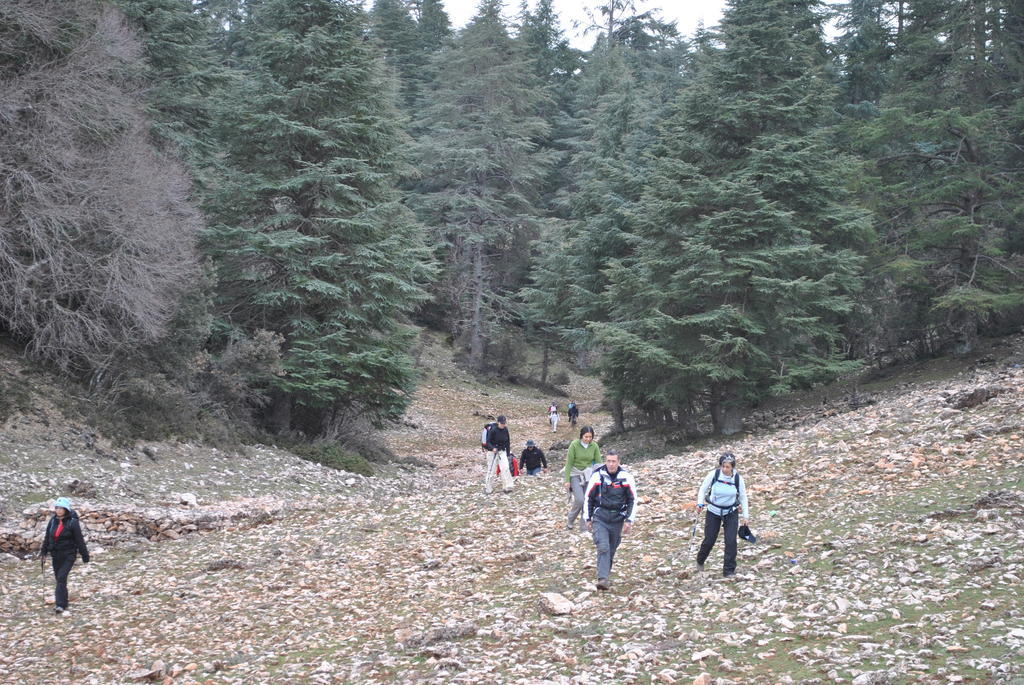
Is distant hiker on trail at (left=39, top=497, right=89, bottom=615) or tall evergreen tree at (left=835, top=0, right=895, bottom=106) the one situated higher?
tall evergreen tree at (left=835, top=0, right=895, bottom=106)

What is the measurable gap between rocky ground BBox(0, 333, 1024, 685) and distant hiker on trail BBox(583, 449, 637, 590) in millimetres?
559

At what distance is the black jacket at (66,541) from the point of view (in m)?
11.8

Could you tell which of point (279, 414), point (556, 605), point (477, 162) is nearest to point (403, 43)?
point (477, 162)

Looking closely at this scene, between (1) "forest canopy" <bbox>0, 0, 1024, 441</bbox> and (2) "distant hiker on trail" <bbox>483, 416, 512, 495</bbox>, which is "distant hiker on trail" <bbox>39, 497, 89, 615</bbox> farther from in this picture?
(1) "forest canopy" <bbox>0, 0, 1024, 441</bbox>

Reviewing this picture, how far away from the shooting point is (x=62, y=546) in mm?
11805

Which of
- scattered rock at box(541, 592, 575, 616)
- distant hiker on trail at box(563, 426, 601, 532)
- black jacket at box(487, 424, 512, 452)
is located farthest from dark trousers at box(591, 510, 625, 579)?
black jacket at box(487, 424, 512, 452)

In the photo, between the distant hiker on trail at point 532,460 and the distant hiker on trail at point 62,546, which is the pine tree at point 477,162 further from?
the distant hiker on trail at point 62,546

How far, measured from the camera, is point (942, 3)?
94.3 ft

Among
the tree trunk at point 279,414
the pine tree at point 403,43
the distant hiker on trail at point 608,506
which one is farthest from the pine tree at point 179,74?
the pine tree at point 403,43

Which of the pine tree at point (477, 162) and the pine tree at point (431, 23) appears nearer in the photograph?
the pine tree at point (477, 162)

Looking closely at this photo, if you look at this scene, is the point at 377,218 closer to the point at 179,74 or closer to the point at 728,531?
the point at 179,74

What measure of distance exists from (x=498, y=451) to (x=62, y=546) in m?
8.28

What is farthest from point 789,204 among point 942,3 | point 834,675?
point 834,675

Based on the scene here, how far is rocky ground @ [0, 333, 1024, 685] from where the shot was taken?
779 centimetres
